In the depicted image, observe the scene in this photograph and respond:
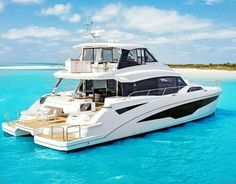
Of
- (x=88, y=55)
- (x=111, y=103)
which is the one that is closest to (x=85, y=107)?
(x=111, y=103)

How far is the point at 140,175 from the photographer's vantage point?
29.0 ft

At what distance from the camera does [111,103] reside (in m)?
11.5

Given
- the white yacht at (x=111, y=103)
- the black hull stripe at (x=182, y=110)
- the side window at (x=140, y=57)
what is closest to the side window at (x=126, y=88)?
the white yacht at (x=111, y=103)

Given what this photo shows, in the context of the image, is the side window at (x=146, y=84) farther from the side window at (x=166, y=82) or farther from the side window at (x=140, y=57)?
the side window at (x=140, y=57)

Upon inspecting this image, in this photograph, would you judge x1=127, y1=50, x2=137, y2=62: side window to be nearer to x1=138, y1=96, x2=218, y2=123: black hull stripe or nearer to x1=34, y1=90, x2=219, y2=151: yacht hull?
x1=34, y1=90, x2=219, y2=151: yacht hull

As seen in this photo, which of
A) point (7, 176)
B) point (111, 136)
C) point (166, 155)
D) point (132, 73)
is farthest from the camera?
point (132, 73)

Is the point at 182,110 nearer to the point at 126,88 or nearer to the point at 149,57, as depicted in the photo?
the point at 149,57

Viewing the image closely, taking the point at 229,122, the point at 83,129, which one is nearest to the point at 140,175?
the point at 83,129

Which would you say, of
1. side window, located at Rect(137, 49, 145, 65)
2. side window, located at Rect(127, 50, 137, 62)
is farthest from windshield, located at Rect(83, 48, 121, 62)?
side window, located at Rect(137, 49, 145, 65)

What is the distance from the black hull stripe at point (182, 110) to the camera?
13180 millimetres

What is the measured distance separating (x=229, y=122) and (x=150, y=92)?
4.70 m

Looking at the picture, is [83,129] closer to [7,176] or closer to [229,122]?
[7,176]

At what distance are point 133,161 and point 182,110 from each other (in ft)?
17.0

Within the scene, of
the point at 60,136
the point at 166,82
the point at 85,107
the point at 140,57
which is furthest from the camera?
the point at 166,82
